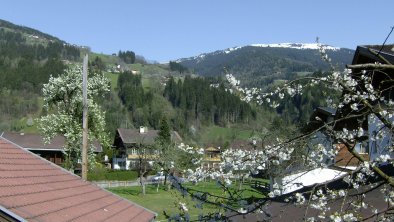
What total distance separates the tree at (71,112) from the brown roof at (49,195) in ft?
49.9

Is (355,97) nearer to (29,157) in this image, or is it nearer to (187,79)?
(29,157)

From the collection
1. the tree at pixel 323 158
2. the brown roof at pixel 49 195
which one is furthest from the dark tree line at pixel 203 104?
the tree at pixel 323 158

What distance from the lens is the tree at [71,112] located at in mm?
28922

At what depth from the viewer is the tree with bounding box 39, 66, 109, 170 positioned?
28.9 meters

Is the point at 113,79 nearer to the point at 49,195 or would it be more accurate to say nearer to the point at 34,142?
the point at 34,142

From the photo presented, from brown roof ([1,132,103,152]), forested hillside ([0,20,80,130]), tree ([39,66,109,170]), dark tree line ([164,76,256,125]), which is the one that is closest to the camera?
tree ([39,66,109,170])

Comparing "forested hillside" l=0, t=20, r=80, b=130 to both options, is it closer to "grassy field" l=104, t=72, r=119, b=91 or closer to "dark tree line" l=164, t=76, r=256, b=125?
"grassy field" l=104, t=72, r=119, b=91

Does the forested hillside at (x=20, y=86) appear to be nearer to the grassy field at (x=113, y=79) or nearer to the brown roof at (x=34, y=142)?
the grassy field at (x=113, y=79)

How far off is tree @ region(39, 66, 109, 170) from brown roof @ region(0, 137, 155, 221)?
1520 centimetres

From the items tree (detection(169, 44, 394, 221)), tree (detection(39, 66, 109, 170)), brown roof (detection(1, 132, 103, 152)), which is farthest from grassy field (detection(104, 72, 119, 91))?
tree (detection(169, 44, 394, 221))

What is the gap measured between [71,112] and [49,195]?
18673 millimetres

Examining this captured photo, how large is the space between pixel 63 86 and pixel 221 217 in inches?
1002

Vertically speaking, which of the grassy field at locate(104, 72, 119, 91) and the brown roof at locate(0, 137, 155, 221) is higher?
the brown roof at locate(0, 137, 155, 221)

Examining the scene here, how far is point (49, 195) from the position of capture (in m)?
11.0
